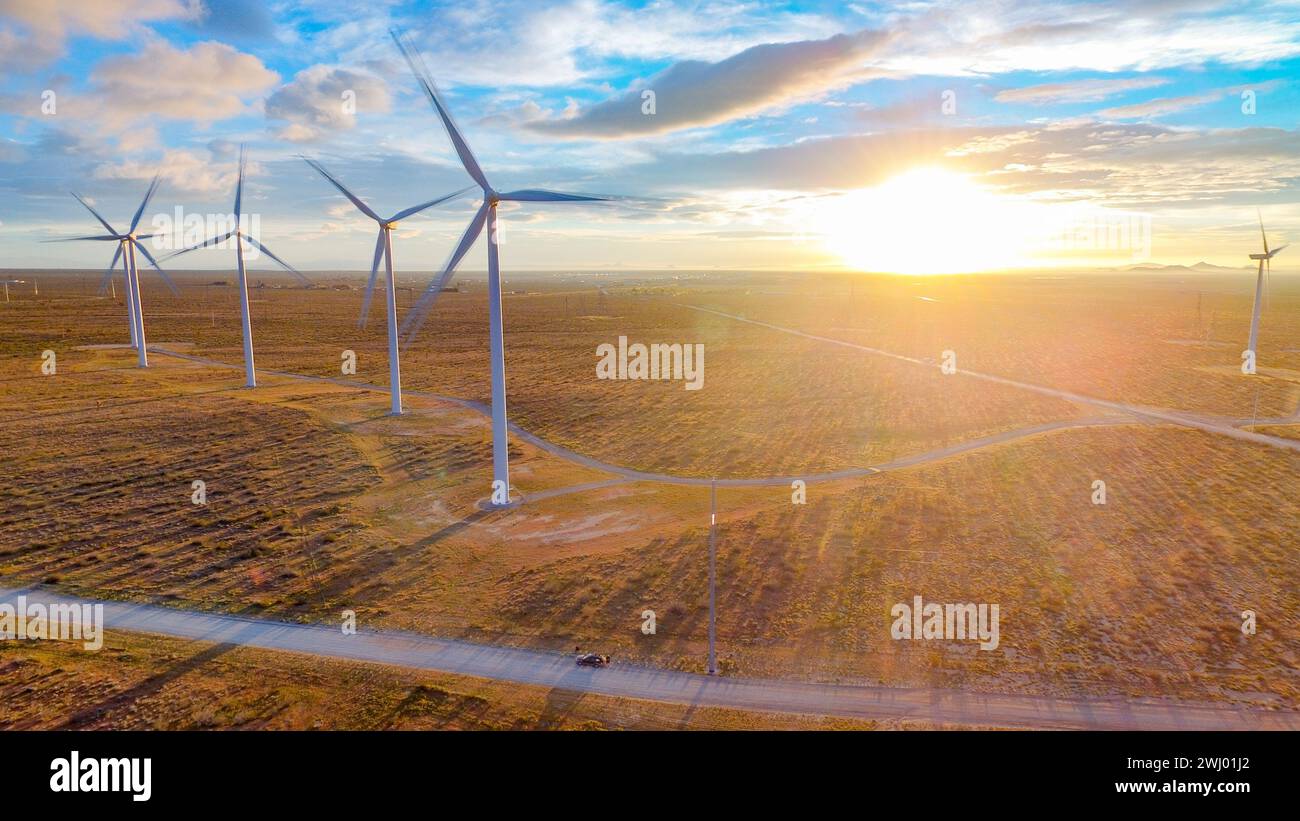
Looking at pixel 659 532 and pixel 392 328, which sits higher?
pixel 392 328

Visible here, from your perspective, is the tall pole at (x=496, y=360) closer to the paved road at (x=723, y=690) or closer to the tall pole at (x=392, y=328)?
the paved road at (x=723, y=690)

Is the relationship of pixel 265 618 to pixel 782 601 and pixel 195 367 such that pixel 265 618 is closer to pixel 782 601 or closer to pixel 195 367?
pixel 782 601

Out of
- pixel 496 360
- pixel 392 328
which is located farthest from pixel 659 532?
pixel 392 328

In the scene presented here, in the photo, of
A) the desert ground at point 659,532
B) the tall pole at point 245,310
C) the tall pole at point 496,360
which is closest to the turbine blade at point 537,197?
the tall pole at point 496,360

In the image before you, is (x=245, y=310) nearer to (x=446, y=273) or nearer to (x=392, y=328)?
(x=392, y=328)

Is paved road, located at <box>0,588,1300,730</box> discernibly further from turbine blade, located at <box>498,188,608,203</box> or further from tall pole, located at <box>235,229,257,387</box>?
tall pole, located at <box>235,229,257,387</box>

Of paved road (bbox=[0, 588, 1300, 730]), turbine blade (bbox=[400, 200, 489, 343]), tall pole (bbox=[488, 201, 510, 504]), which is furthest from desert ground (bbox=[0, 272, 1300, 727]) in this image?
turbine blade (bbox=[400, 200, 489, 343])

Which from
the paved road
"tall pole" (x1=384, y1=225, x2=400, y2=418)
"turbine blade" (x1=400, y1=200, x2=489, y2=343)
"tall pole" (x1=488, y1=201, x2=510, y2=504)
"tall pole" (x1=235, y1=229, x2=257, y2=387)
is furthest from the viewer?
"tall pole" (x1=235, y1=229, x2=257, y2=387)
